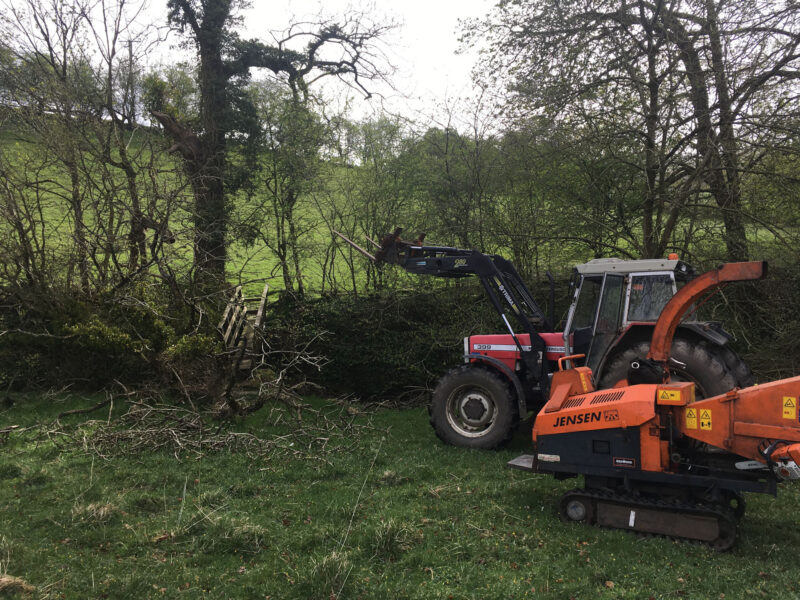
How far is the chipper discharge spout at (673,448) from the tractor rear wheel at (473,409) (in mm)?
1562

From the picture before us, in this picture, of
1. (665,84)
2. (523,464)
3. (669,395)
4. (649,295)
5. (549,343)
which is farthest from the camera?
(665,84)

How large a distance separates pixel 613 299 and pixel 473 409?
6.79 ft

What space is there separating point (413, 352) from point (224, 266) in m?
4.73

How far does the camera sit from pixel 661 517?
4.03 meters

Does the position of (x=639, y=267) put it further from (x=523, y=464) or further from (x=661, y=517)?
(x=661, y=517)

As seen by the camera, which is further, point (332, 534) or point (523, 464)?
point (523, 464)

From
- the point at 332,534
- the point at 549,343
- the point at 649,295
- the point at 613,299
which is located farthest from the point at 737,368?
the point at 332,534

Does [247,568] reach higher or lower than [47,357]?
lower

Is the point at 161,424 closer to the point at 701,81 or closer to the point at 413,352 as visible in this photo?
the point at 413,352

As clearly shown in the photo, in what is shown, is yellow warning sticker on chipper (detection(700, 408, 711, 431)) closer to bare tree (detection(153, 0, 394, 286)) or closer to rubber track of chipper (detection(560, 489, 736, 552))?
rubber track of chipper (detection(560, 489, 736, 552))

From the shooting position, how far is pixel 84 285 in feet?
30.5

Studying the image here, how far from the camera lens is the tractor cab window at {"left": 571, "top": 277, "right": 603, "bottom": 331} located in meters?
6.27

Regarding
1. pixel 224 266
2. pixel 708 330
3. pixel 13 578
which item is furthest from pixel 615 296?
pixel 224 266

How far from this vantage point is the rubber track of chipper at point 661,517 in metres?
3.84
